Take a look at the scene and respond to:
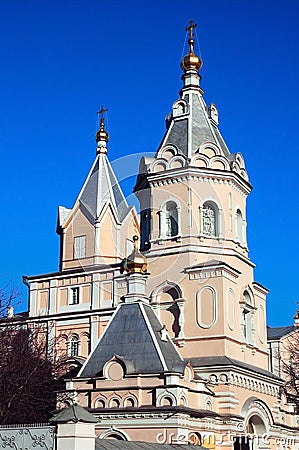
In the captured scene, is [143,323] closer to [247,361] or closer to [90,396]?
[90,396]

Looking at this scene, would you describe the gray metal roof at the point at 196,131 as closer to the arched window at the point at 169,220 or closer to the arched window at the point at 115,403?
the arched window at the point at 169,220

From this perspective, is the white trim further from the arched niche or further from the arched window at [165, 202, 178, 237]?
the arched window at [165, 202, 178, 237]

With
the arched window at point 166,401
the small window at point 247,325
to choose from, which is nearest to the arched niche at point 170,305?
the small window at point 247,325

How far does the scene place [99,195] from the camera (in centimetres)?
3152

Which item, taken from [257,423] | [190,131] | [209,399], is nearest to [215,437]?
[209,399]

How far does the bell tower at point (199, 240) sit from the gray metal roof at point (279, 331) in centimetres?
1126

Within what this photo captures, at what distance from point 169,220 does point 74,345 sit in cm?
584

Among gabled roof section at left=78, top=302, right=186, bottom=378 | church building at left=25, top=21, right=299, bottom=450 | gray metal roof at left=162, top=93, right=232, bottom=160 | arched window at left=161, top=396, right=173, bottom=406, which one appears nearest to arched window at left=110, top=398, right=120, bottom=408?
church building at left=25, top=21, right=299, bottom=450

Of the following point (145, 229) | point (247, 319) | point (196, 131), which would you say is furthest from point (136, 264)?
point (196, 131)

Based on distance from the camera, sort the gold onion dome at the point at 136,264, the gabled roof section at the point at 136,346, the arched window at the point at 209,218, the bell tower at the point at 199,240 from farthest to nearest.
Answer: the arched window at the point at 209,218 → the bell tower at the point at 199,240 → the gold onion dome at the point at 136,264 → the gabled roof section at the point at 136,346

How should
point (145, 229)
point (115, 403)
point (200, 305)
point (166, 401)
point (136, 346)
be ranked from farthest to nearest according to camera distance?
point (145, 229) → point (200, 305) → point (136, 346) → point (115, 403) → point (166, 401)

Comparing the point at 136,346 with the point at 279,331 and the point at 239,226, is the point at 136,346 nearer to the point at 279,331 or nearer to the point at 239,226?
the point at 239,226

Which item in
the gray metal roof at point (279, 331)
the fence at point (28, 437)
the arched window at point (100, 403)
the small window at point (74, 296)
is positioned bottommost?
the fence at point (28, 437)

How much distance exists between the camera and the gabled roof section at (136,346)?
2070cm
